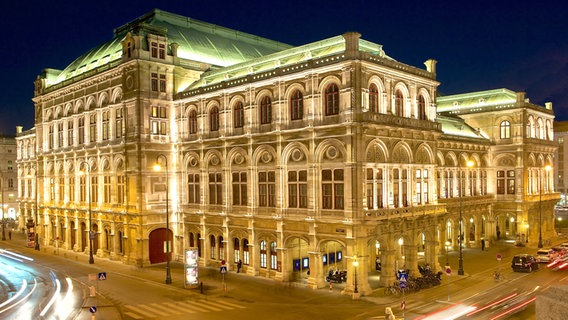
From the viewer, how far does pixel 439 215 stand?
1842 inches

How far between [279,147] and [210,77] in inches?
608

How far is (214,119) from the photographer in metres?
51.7

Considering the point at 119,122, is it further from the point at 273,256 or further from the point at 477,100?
the point at 477,100

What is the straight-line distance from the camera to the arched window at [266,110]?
4597 centimetres

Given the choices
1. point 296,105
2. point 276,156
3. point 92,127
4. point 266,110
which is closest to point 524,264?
point 276,156

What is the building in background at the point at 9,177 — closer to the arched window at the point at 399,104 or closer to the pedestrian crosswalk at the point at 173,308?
the pedestrian crosswalk at the point at 173,308

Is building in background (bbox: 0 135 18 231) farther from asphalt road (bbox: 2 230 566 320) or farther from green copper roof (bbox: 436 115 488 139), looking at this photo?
green copper roof (bbox: 436 115 488 139)

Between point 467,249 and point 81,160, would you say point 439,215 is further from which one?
point 81,160

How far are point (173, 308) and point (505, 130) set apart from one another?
→ 170 feet

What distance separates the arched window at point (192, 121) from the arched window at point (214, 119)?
2.66 m

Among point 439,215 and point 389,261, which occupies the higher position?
point 439,215

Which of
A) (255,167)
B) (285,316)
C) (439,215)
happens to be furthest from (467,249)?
(285,316)

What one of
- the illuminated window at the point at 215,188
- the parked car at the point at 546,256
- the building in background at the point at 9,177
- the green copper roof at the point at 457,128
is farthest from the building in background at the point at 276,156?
the building in background at the point at 9,177

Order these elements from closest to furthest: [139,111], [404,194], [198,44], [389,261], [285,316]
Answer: [285,316] < [389,261] < [404,194] < [139,111] < [198,44]
